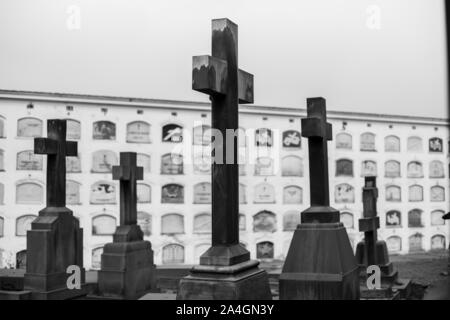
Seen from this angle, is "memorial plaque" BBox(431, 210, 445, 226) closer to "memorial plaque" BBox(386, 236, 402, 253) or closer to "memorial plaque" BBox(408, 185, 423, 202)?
"memorial plaque" BBox(408, 185, 423, 202)

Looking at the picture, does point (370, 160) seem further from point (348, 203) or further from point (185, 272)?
point (185, 272)

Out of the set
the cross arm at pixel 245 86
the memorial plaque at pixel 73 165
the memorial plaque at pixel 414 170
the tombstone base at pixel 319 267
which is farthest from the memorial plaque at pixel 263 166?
the cross arm at pixel 245 86

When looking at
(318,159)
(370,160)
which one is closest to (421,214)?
(370,160)

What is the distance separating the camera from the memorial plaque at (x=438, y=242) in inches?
610

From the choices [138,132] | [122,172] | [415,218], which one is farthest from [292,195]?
[122,172]

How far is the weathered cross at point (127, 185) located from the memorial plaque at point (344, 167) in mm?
7910

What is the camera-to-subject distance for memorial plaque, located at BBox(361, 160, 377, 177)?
49.0 feet

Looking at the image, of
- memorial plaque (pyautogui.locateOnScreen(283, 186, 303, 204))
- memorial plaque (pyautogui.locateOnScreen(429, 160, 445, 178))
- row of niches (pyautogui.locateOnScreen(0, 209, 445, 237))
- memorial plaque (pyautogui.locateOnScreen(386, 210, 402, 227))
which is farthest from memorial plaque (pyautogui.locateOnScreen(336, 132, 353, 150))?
memorial plaque (pyautogui.locateOnScreen(429, 160, 445, 178))

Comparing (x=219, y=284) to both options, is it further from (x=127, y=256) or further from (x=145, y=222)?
(x=145, y=222)

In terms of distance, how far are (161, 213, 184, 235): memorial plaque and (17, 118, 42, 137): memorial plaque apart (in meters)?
3.94

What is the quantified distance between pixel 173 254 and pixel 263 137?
4.12m

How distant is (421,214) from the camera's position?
605 inches
